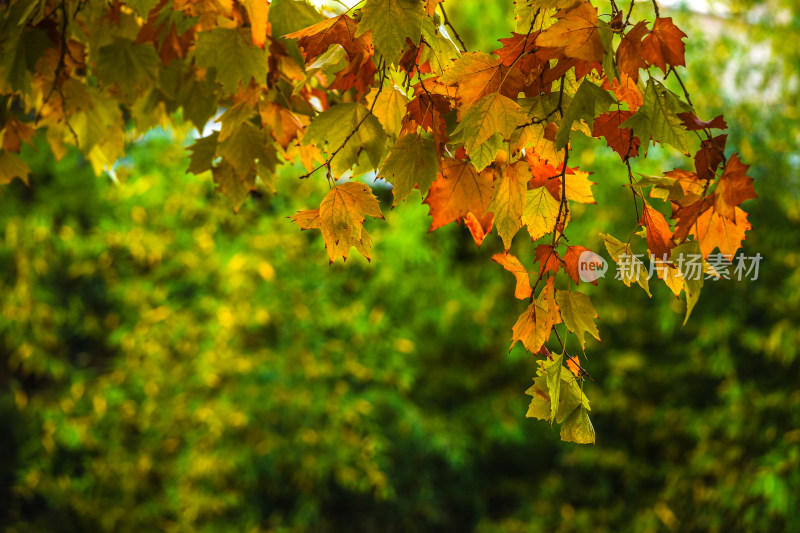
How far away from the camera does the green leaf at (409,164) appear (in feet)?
2.11

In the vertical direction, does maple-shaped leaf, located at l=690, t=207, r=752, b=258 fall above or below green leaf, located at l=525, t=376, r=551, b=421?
above

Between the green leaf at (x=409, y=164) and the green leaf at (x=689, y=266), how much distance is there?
0.75 ft

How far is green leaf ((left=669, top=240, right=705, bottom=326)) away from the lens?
57 cm

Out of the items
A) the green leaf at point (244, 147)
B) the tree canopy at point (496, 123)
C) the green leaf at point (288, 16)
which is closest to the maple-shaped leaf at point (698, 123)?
the tree canopy at point (496, 123)

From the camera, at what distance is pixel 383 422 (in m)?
3.25

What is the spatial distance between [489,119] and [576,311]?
20 cm

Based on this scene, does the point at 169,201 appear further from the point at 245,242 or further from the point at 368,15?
the point at 368,15

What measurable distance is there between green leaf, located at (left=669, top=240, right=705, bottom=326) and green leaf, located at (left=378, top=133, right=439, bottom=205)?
0.75 ft

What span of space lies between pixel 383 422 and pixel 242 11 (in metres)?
2.63

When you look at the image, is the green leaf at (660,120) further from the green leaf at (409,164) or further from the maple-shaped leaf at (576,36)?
the green leaf at (409,164)

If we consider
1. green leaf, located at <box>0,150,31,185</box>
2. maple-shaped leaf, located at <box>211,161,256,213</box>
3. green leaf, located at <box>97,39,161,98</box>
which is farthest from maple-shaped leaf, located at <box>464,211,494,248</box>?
green leaf, located at <box>0,150,31,185</box>

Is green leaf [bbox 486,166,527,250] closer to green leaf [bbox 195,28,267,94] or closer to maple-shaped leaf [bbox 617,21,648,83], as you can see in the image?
maple-shaped leaf [bbox 617,21,648,83]

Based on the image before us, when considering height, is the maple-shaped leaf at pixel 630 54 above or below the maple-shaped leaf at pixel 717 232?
above

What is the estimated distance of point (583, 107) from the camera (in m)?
0.58
